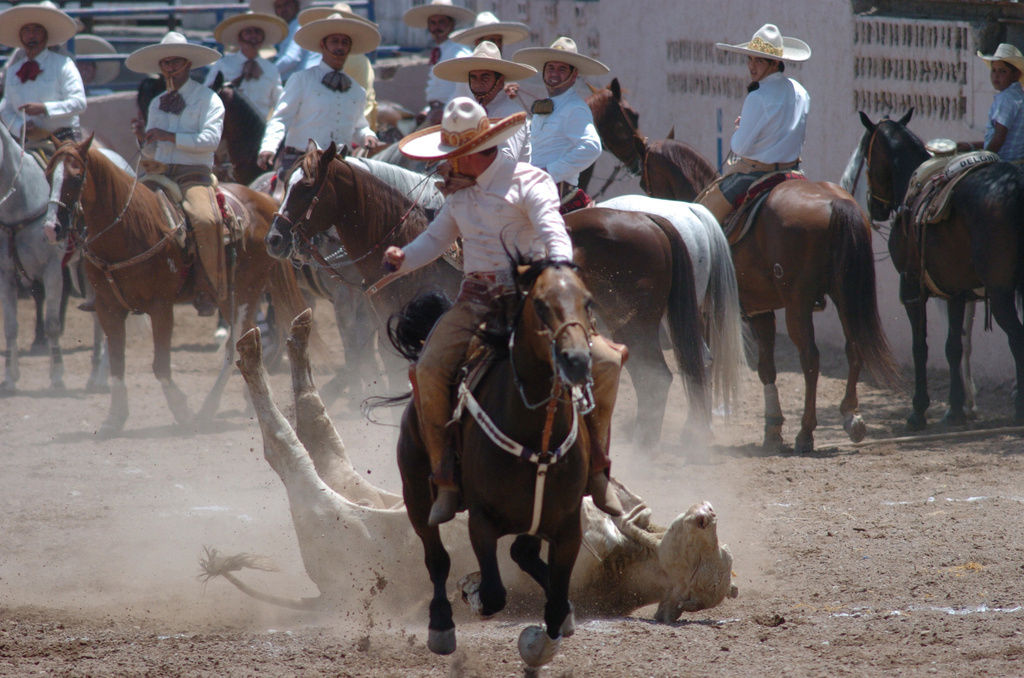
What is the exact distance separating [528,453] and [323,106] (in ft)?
22.8

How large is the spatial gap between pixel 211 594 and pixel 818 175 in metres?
8.29

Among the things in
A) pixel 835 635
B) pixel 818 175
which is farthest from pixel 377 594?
pixel 818 175

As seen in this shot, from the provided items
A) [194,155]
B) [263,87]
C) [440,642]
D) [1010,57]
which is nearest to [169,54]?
[194,155]

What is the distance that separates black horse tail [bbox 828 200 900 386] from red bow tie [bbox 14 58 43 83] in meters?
7.40

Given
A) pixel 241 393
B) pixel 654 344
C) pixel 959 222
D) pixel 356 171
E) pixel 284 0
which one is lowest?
pixel 241 393

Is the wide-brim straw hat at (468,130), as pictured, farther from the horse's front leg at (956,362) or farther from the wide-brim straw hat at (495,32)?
the wide-brim straw hat at (495,32)

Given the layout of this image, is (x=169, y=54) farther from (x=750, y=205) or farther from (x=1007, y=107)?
(x=1007, y=107)

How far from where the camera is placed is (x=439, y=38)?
13.8 meters

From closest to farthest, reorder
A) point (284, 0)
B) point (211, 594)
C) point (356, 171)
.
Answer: point (211, 594), point (356, 171), point (284, 0)

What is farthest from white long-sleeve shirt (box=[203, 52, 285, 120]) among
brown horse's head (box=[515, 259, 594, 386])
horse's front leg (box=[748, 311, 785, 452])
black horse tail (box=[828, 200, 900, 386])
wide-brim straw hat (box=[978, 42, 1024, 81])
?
brown horse's head (box=[515, 259, 594, 386])

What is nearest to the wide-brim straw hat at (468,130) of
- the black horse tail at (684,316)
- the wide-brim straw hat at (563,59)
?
the black horse tail at (684,316)

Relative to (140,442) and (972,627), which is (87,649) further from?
(140,442)

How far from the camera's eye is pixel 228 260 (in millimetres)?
10023

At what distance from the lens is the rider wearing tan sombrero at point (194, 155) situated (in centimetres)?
977
